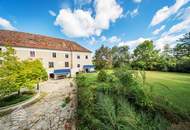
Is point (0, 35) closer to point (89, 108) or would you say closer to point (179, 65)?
point (89, 108)

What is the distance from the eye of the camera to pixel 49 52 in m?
26.0

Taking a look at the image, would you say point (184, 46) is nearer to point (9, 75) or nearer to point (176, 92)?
point (176, 92)

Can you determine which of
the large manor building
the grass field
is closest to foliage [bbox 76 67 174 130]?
the grass field

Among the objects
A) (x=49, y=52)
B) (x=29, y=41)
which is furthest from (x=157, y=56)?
(x=29, y=41)

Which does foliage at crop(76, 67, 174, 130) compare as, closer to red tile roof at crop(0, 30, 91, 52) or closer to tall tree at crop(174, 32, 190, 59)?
red tile roof at crop(0, 30, 91, 52)

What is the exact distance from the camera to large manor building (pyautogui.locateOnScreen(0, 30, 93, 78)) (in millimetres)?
21859

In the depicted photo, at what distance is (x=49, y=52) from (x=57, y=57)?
234 centimetres

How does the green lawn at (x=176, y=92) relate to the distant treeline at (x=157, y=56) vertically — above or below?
below

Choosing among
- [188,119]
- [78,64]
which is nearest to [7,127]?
[188,119]

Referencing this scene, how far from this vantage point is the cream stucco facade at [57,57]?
2237 cm

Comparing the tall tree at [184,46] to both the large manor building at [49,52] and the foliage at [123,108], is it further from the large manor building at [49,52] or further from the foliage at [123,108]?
the foliage at [123,108]

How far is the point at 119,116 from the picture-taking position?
3.27m

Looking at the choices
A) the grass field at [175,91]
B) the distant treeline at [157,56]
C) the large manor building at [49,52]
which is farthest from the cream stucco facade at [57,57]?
the grass field at [175,91]

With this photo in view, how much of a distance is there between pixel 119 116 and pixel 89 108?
69.5 inches
